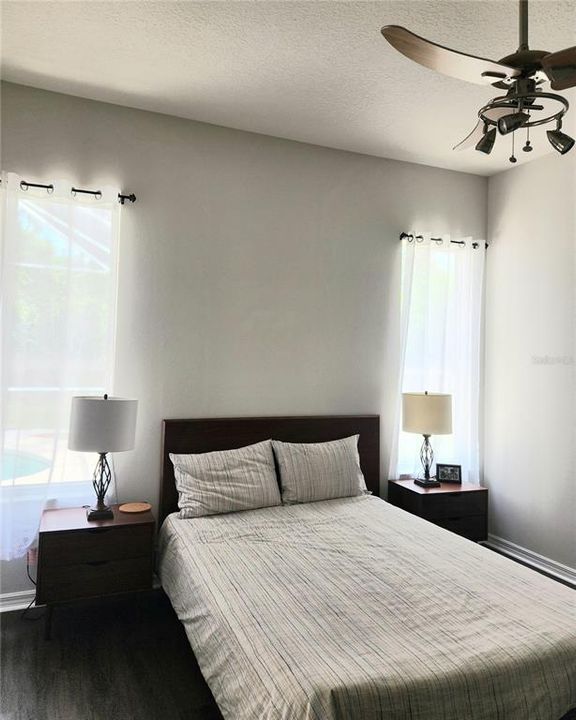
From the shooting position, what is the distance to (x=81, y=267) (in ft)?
9.77

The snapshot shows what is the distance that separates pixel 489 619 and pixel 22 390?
2.51 meters

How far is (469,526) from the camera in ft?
A: 11.7

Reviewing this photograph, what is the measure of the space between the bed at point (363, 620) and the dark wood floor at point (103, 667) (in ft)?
0.95

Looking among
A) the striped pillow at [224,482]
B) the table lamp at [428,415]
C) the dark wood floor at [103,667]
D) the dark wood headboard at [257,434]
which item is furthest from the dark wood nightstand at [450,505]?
the dark wood floor at [103,667]

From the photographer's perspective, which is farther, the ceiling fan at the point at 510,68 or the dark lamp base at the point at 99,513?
the dark lamp base at the point at 99,513

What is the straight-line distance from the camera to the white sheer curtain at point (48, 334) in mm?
2781

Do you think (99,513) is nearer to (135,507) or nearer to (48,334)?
(135,507)

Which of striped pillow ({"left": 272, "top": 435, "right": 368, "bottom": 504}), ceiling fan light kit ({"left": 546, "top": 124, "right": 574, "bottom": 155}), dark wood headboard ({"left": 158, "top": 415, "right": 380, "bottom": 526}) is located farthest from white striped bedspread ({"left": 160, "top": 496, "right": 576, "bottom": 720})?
ceiling fan light kit ({"left": 546, "top": 124, "right": 574, "bottom": 155})

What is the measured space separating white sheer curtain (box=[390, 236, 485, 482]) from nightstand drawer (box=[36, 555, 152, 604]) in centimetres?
195

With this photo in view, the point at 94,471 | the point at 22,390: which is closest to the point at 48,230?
the point at 22,390

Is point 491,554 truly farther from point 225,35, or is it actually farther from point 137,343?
point 225,35

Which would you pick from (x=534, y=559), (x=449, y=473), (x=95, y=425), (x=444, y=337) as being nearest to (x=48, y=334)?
(x=95, y=425)

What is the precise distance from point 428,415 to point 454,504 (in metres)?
0.63

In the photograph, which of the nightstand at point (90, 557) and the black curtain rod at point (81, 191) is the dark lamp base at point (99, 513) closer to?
the nightstand at point (90, 557)
